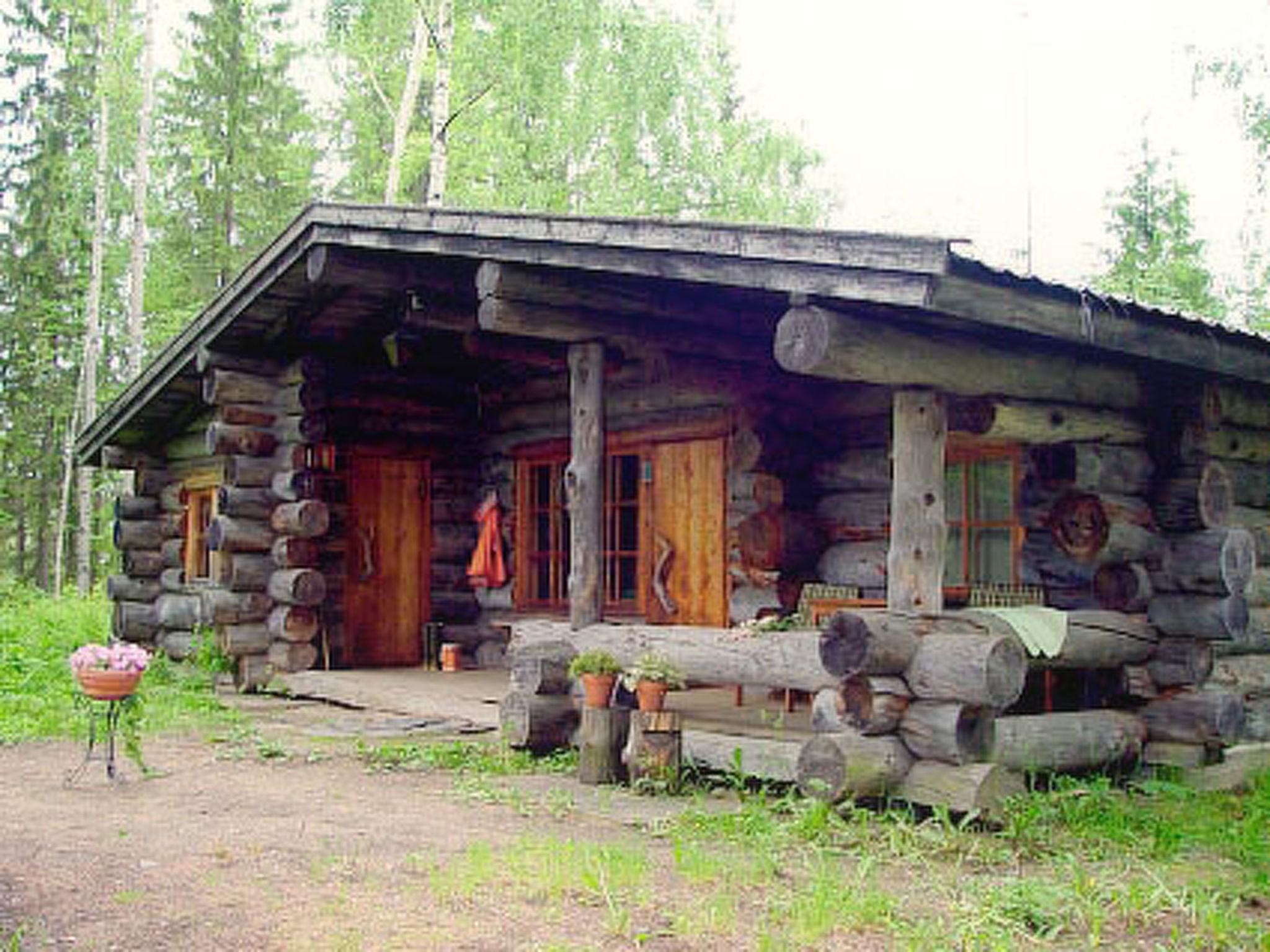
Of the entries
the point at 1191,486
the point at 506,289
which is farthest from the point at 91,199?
the point at 1191,486

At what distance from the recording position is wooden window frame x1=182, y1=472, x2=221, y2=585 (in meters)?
14.5

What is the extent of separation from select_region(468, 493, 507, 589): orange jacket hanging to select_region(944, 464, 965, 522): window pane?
4.93 metres

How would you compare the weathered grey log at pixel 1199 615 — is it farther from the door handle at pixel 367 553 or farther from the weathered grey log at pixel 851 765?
the door handle at pixel 367 553

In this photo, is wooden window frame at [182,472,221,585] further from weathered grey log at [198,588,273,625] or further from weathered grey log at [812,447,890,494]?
weathered grey log at [812,447,890,494]

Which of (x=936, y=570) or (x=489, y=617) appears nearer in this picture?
(x=936, y=570)

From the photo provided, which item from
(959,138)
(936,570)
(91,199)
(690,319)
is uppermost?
(959,138)

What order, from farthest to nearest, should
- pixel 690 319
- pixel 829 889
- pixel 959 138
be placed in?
pixel 959 138 → pixel 690 319 → pixel 829 889

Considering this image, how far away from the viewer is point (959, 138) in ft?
158

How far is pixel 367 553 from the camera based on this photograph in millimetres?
12812

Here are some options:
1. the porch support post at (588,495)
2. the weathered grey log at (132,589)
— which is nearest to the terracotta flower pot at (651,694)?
the porch support post at (588,495)

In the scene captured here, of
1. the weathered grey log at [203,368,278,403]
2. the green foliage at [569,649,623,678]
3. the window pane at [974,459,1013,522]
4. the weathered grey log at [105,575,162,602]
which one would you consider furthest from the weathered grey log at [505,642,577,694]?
the weathered grey log at [105,575,162,602]

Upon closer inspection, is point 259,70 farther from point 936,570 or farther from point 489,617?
point 936,570

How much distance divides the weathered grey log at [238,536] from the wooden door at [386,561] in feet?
2.66

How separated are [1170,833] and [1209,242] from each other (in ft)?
78.7
